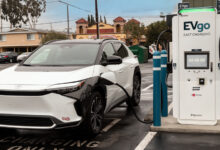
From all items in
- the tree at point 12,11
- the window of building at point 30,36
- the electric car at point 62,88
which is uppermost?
the tree at point 12,11

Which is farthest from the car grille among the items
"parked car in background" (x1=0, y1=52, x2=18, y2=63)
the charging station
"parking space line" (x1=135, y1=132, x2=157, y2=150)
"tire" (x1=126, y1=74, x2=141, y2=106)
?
"parked car in background" (x1=0, y1=52, x2=18, y2=63)

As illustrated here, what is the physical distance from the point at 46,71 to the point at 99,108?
43.4 inches

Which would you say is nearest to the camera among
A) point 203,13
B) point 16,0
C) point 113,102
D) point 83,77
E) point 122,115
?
point 83,77

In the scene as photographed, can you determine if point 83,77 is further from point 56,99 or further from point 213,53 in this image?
point 213,53

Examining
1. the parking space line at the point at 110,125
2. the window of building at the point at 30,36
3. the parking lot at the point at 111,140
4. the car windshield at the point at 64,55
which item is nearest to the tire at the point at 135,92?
the parking space line at the point at 110,125

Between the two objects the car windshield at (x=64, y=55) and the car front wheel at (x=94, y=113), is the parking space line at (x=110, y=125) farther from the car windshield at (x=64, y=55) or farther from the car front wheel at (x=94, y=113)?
the car windshield at (x=64, y=55)

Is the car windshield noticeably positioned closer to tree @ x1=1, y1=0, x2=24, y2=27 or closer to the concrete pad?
the concrete pad

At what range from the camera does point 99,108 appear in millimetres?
5723

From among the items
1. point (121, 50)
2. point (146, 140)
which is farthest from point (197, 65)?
point (121, 50)

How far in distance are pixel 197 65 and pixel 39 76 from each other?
2.69 m

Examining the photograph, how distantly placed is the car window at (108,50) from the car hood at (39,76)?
1009 mm

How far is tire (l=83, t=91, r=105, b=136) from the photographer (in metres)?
5.20

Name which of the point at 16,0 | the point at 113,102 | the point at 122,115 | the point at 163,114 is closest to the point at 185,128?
the point at 163,114

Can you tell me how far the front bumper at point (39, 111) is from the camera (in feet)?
16.0
